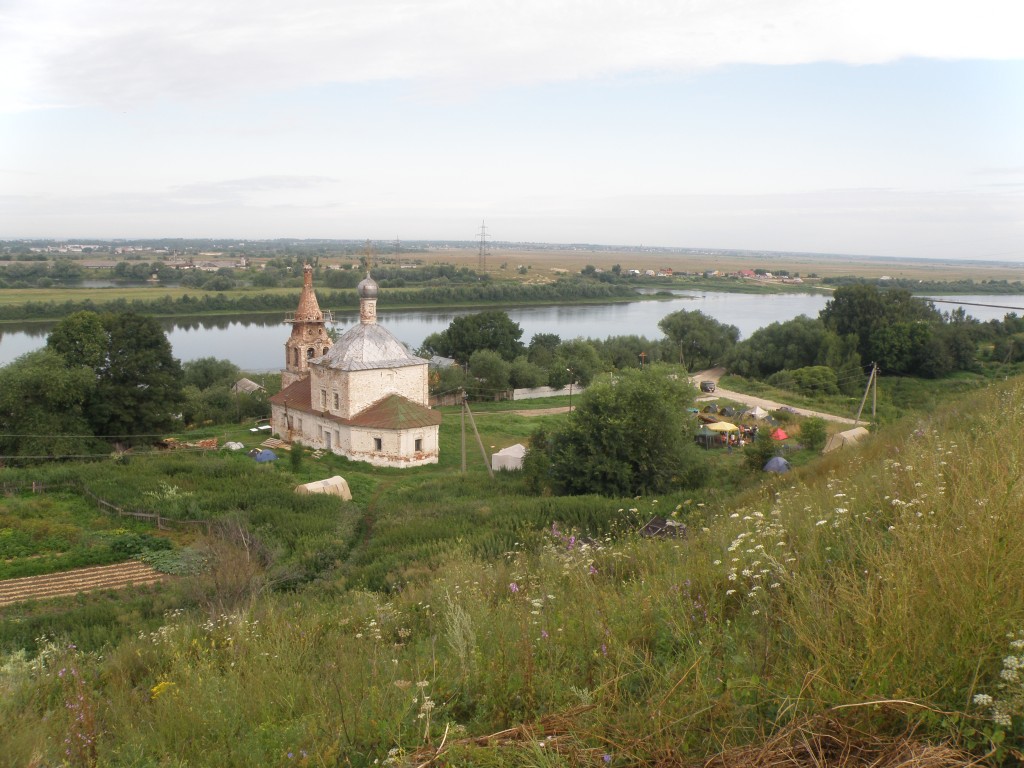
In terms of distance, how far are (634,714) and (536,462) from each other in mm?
13777

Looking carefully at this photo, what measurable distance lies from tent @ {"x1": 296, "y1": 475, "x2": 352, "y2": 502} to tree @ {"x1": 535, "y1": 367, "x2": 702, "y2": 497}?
4978 millimetres

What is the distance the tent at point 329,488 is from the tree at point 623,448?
4.98 metres

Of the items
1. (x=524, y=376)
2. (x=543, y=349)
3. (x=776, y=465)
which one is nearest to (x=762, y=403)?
(x=524, y=376)

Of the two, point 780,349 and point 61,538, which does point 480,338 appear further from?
point 61,538

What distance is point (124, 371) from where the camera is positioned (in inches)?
922

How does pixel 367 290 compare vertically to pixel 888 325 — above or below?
above

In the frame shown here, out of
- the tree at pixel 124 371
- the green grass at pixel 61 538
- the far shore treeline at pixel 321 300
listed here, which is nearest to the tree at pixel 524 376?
the tree at pixel 124 371

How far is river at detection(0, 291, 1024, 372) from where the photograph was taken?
5309 centimetres

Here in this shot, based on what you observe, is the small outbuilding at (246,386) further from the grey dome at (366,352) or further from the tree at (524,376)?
the grey dome at (366,352)

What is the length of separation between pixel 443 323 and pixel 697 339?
31.0 m

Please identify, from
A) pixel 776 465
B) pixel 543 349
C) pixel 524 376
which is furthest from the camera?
pixel 543 349

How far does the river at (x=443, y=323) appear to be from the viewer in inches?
2090

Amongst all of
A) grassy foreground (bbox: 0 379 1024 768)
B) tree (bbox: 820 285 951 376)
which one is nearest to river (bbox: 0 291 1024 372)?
tree (bbox: 820 285 951 376)

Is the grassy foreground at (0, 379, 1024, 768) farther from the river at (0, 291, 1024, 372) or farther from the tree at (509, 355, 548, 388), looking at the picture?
the river at (0, 291, 1024, 372)
